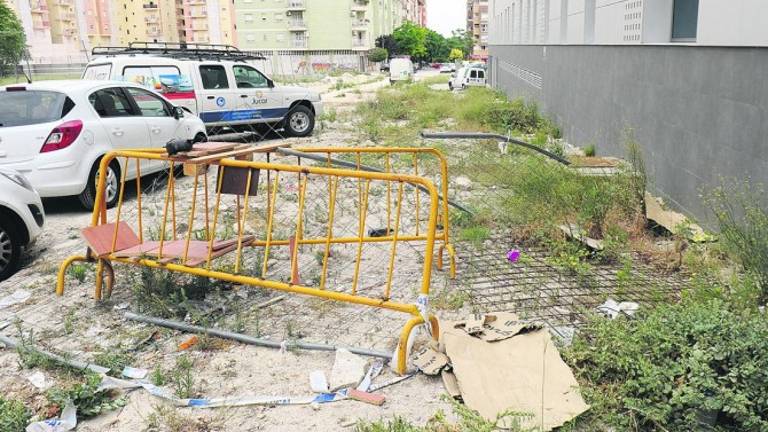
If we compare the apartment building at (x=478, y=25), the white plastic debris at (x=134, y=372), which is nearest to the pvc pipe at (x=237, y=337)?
the white plastic debris at (x=134, y=372)

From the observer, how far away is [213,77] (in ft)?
43.8

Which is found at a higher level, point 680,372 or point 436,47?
point 436,47

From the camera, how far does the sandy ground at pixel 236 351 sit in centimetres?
358

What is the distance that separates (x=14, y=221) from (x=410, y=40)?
9625cm

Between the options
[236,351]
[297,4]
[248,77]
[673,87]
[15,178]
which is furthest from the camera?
[297,4]

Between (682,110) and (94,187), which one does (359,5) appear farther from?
(682,110)

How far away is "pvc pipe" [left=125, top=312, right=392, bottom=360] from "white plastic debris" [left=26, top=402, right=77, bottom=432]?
1.08m

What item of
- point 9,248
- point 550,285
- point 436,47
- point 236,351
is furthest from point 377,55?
point 236,351

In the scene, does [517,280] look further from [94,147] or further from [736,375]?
[94,147]

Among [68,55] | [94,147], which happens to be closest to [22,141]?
[94,147]

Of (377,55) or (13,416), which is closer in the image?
(13,416)

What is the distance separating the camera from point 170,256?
4910 mm

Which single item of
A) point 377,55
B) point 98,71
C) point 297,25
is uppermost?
point 297,25

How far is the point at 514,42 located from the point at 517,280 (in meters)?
21.8
